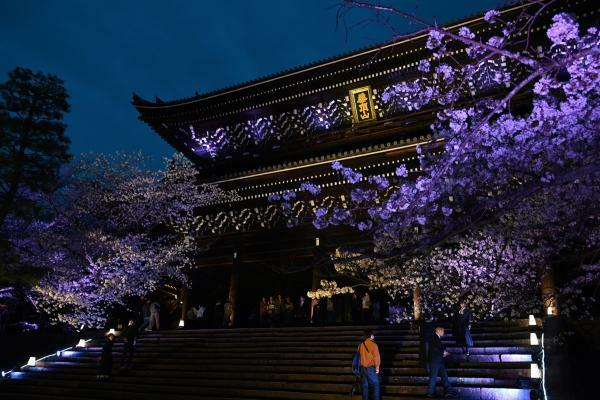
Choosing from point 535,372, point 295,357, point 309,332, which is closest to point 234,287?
point 309,332

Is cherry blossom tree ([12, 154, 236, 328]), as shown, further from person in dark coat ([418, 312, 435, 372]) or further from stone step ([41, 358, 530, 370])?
person in dark coat ([418, 312, 435, 372])

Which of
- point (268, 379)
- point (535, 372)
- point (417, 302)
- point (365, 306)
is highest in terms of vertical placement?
point (417, 302)

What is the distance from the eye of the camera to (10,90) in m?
14.3

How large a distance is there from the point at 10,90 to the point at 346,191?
11.7 m

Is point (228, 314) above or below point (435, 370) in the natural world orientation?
above

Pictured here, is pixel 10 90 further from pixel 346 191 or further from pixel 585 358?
pixel 585 358

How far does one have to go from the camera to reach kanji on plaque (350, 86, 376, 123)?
1823 centimetres

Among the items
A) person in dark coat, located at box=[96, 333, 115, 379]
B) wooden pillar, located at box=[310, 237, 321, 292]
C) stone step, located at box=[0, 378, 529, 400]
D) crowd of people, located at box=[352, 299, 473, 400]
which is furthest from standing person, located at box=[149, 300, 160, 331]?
crowd of people, located at box=[352, 299, 473, 400]

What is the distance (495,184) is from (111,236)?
46.8 feet

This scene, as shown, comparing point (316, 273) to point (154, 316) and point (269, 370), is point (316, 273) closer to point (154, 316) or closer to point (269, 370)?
point (269, 370)

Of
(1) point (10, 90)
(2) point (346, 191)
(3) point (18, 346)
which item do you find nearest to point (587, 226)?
(2) point (346, 191)

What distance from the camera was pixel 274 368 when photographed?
38.4 feet

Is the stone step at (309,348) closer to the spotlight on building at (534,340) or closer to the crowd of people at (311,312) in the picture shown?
the spotlight on building at (534,340)

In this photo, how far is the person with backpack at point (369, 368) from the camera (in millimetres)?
8711
